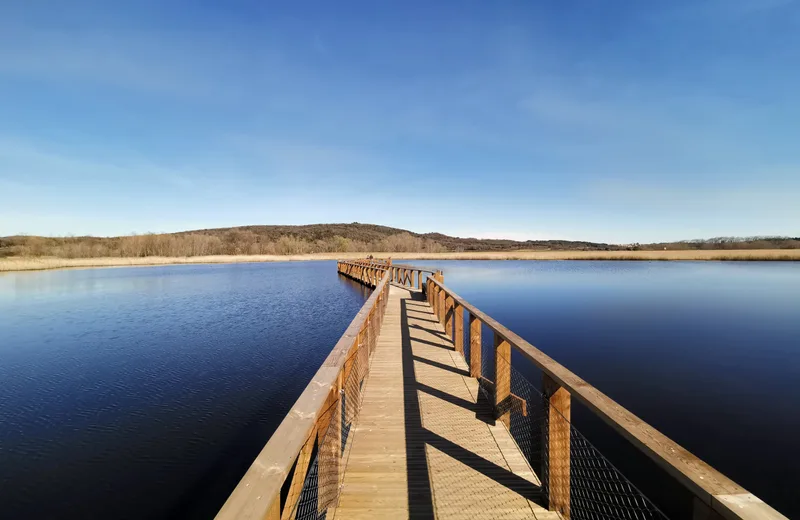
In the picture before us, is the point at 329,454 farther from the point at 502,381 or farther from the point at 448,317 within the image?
the point at 448,317

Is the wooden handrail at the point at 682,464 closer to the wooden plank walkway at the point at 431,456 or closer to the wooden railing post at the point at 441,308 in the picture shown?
the wooden plank walkway at the point at 431,456

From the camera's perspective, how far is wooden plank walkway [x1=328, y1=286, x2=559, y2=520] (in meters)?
2.82

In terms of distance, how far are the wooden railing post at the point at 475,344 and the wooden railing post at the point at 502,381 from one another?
101 cm

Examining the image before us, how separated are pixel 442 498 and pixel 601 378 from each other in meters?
6.92

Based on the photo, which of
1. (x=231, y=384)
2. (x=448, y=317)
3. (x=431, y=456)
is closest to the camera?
(x=431, y=456)

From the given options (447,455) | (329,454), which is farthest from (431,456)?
(329,454)

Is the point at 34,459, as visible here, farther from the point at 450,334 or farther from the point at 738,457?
the point at 738,457

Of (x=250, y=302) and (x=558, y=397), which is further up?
(x=558, y=397)

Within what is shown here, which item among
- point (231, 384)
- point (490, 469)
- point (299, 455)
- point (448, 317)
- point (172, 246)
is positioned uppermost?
point (172, 246)

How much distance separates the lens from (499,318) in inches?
590

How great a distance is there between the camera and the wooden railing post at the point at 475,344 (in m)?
5.21

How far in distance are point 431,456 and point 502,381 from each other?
114 cm

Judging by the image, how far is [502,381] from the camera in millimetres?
4191

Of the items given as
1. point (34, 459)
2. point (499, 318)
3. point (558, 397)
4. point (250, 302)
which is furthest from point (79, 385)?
point (499, 318)
